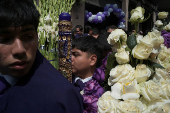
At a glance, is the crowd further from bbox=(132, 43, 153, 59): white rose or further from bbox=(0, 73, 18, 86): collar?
bbox=(132, 43, 153, 59): white rose

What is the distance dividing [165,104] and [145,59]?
0.32m

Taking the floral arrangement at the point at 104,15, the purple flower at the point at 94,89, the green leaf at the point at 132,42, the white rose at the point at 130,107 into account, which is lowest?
the purple flower at the point at 94,89

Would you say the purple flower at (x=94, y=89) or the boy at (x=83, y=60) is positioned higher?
the boy at (x=83, y=60)

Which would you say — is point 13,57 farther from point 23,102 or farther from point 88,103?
point 88,103

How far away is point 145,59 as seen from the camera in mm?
1145

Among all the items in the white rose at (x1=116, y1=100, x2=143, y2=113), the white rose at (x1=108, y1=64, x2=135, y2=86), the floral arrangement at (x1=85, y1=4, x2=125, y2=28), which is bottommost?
the white rose at (x1=116, y1=100, x2=143, y2=113)

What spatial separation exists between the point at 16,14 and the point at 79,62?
3.36 feet

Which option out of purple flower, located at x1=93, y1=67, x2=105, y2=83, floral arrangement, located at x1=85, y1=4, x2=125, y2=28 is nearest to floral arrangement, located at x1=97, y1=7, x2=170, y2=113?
purple flower, located at x1=93, y1=67, x2=105, y2=83

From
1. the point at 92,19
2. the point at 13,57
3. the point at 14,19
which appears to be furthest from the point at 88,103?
the point at 92,19

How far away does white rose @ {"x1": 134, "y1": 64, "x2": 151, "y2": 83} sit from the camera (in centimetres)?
106

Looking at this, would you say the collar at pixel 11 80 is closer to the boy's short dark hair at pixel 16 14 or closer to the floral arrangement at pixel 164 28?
the boy's short dark hair at pixel 16 14

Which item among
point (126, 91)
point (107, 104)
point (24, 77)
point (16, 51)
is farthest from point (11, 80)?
point (126, 91)

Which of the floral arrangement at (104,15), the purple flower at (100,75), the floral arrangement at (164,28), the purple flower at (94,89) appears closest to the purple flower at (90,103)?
the purple flower at (94,89)

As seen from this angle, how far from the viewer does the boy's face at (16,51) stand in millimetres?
832
